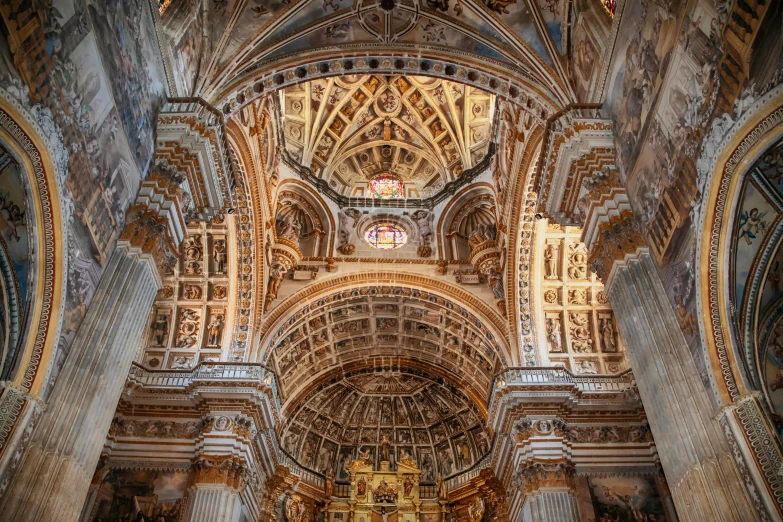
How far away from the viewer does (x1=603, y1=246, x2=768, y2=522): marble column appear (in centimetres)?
767

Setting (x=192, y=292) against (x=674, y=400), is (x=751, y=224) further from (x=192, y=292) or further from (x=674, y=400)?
(x=192, y=292)

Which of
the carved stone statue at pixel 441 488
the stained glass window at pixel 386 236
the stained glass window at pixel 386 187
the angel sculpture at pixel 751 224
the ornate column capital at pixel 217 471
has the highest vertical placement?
the stained glass window at pixel 386 187

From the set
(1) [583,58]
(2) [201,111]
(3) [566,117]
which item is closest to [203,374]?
(2) [201,111]

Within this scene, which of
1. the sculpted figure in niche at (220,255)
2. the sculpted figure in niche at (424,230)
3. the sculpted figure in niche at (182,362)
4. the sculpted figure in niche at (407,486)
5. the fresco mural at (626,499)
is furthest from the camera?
the sculpted figure in niche at (407,486)

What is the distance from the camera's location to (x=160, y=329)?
20.2 metres

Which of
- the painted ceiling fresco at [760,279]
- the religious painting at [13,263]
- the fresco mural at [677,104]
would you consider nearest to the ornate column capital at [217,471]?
the religious painting at [13,263]

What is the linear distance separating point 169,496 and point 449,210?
13.4m

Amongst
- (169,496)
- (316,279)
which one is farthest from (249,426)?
(316,279)

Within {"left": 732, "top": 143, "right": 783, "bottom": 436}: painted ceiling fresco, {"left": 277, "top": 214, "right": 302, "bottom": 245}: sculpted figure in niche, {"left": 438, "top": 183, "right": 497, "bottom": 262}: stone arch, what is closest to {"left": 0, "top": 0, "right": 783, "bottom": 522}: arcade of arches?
{"left": 732, "top": 143, "right": 783, "bottom": 436}: painted ceiling fresco

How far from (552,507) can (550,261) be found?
7.66 meters

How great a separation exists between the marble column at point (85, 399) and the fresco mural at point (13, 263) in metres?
0.81

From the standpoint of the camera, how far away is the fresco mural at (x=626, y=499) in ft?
52.4

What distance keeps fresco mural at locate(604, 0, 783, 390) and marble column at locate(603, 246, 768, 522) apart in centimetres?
25

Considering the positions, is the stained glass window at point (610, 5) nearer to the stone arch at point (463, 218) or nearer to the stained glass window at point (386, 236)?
the stone arch at point (463, 218)
